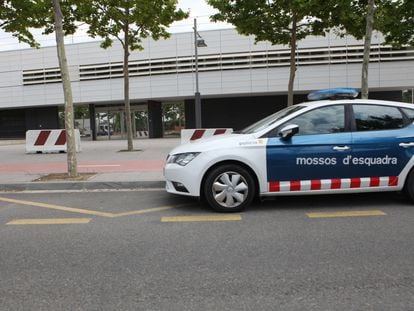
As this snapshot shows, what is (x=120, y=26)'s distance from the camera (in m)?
17.4

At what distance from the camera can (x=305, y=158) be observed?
5949 millimetres

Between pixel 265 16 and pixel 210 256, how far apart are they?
13538mm

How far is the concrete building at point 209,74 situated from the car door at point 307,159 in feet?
76.7

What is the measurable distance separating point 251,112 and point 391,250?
92.7ft

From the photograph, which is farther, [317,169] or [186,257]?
[317,169]

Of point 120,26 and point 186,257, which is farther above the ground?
point 120,26

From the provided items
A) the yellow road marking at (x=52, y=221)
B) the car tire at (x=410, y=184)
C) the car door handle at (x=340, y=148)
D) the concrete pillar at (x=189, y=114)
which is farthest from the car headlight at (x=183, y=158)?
the concrete pillar at (x=189, y=114)

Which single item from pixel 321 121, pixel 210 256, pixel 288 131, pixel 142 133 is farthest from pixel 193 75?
pixel 210 256

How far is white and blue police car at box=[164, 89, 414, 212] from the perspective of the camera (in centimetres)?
593

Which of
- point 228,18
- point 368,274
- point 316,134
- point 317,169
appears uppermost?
point 228,18

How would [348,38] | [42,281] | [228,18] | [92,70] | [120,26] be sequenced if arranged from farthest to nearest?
[92,70], [348,38], [120,26], [228,18], [42,281]

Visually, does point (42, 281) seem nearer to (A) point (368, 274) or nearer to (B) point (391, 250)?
(A) point (368, 274)

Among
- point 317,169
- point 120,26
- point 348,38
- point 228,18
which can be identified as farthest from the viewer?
point 348,38

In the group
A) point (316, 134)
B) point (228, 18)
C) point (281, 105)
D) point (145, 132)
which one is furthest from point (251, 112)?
point (316, 134)
